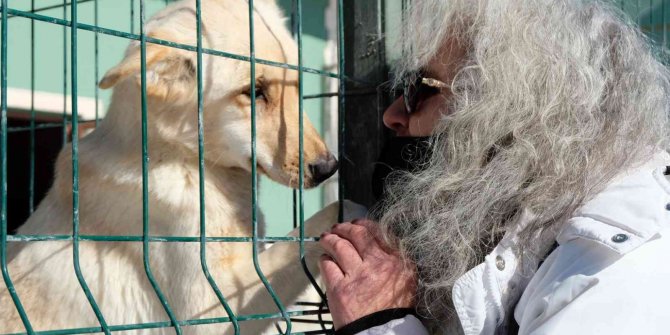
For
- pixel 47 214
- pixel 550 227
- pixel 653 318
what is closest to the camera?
pixel 653 318

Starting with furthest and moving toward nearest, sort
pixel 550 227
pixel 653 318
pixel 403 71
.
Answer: pixel 403 71, pixel 550 227, pixel 653 318

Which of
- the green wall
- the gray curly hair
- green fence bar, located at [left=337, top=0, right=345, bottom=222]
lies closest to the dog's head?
green fence bar, located at [left=337, top=0, right=345, bottom=222]

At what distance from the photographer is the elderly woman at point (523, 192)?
166 cm

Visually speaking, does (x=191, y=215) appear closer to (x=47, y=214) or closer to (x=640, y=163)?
(x=47, y=214)

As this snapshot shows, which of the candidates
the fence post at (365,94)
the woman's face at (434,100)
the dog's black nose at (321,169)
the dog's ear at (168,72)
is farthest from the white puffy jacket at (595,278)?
the dog's ear at (168,72)

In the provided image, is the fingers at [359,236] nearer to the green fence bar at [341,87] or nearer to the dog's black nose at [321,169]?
the green fence bar at [341,87]

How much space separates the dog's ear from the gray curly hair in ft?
3.17

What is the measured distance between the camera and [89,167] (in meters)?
2.82

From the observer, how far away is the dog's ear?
2.57m

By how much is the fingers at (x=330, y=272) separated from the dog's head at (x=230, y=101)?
22.3 inches

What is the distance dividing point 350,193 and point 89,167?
0.87 meters

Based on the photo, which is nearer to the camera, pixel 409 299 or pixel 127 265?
pixel 409 299

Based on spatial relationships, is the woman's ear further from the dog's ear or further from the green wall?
the green wall

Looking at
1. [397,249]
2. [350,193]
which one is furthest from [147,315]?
[397,249]
